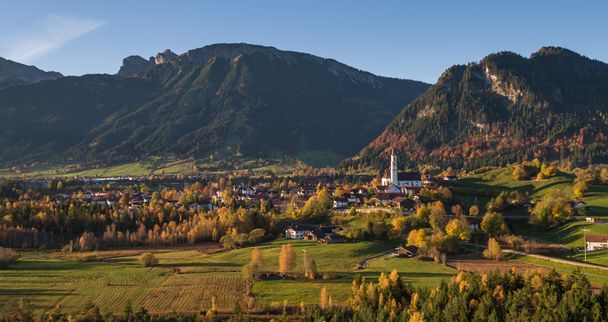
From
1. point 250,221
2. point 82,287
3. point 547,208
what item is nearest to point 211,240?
point 250,221

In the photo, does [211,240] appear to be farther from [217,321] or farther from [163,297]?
[217,321]

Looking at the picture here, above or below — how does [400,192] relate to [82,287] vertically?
above

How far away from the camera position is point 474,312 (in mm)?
54125

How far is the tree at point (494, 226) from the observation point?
9450cm

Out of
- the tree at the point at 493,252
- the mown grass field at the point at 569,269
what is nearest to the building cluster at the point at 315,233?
the tree at the point at 493,252

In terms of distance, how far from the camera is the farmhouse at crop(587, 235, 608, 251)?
268ft

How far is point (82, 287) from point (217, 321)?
24675 mm

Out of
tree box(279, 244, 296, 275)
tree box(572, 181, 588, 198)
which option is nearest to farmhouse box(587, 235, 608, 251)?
tree box(572, 181, 588, 198)

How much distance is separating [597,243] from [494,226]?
16.3m

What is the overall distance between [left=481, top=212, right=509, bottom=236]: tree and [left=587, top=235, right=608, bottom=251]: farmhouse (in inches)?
541

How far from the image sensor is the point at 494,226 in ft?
312

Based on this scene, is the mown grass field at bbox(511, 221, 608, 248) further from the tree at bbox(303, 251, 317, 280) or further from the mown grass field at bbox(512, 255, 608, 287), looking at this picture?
the tree at bbox(303, 251, 317, 280)

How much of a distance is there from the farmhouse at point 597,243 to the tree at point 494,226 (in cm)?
1375

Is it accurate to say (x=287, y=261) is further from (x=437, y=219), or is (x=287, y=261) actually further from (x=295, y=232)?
(x=437, y=219)
